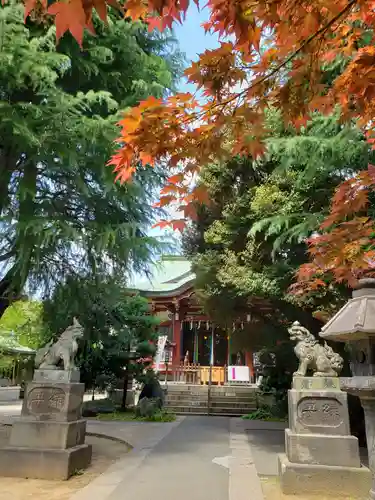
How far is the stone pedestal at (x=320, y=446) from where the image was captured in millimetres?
5277

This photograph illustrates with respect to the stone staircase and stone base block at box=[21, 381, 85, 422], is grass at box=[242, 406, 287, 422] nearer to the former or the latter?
the stone staircase

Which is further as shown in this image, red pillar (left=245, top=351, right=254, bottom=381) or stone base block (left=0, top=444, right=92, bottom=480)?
red pillar (left=245, top=351, right=254, bottom=381)

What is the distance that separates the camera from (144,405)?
12625mm

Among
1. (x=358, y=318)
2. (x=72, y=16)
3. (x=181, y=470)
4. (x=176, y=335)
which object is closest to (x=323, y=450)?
(x=181, y=470)

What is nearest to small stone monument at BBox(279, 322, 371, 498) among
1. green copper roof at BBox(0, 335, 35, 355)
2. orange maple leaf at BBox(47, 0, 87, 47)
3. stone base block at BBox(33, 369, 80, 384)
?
stone base block at BBox(33, 369, 80, 384)

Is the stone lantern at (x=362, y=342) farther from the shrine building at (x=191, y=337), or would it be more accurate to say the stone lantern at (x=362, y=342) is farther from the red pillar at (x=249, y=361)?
the red pillar at (x=249, y=361)

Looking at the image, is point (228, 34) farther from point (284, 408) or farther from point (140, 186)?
point (284, 408)

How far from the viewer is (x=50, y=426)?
20.2 feet

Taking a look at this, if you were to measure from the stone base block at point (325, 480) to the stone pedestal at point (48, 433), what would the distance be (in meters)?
3.08

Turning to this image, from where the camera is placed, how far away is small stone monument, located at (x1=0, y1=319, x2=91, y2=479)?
5.92 meters

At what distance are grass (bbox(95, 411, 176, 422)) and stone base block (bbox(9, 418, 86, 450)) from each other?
634 cm

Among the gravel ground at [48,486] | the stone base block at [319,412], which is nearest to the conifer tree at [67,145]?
the gravel ground at [48,486]

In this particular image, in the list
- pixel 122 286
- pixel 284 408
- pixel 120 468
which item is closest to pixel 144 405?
pixel 284 408

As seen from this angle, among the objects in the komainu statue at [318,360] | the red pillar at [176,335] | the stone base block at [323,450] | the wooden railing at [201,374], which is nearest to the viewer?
the stone base block at [323,450]
